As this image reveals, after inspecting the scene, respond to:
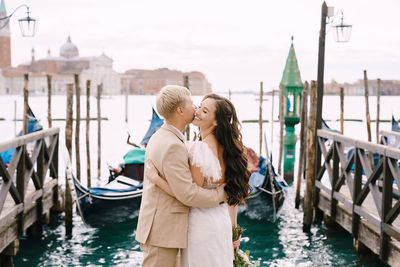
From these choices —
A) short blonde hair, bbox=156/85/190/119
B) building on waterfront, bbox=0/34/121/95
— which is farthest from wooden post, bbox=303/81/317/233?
building on waterfront, bbox=0/34/121/95

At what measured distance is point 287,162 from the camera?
8812mm

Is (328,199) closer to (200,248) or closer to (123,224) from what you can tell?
(123,224)

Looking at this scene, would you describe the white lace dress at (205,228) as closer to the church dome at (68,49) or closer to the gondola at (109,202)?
the gondola at (109,202)

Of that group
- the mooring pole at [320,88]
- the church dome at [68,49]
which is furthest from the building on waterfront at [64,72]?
the mooring pole at [320,88]

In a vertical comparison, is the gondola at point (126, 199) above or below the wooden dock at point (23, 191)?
below

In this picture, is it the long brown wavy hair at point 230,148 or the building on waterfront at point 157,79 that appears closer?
the long brown wavy hair at point 230,148

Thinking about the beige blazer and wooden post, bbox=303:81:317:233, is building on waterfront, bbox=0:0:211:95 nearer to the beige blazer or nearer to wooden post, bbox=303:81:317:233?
wooden post, bbox=303:81:317:233

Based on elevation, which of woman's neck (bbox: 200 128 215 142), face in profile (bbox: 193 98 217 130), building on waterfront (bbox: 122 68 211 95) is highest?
building on waterfront (bbox: 122 68 211 95)

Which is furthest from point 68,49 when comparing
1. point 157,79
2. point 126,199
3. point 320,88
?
point 320,88

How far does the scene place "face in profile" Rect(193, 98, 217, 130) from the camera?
6.03 ft

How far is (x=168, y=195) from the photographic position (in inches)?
69.9

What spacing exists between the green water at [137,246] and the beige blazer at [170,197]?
2.94 m

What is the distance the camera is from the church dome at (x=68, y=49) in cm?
9669

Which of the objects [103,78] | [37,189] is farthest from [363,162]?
[103,78]
